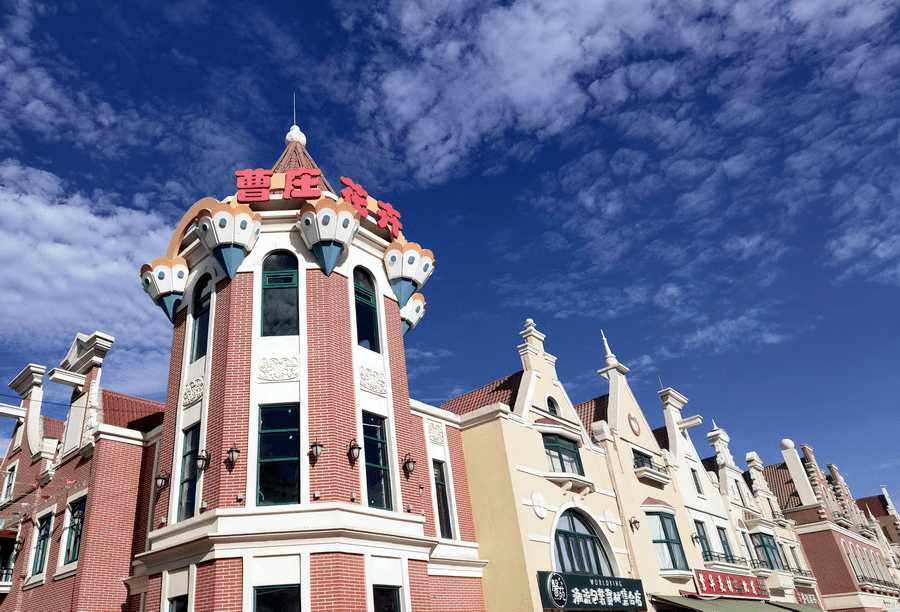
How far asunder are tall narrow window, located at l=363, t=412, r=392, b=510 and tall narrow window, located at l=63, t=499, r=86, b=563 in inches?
346

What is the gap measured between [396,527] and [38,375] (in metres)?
17.5

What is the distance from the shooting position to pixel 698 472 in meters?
33.3

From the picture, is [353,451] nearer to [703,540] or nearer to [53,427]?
[53,427]

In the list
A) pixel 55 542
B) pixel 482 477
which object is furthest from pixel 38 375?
pixel 482 477

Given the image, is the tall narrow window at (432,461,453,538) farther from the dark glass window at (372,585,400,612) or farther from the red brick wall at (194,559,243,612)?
the red brick wall at (194,559,243,612)

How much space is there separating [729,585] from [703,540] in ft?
6.64

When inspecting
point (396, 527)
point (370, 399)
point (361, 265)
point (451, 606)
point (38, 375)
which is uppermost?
point (38, 375)

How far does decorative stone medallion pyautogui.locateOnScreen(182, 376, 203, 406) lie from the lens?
16922 mm

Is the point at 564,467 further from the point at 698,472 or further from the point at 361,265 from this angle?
the point at 698,472

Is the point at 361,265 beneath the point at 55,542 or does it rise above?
above

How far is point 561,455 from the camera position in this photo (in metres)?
23.1

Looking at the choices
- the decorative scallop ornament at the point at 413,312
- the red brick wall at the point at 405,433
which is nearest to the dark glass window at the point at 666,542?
the red brick wall at the point at 405,433

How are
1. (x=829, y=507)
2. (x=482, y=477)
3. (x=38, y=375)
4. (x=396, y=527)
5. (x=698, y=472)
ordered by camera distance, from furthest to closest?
1. (x=829, y=507)
2. (x=698, y=472)
3. (x=38, y=375)
4. (x=482, y=477)
5. (x=396, y=527)

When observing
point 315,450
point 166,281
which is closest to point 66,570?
point 166,281
